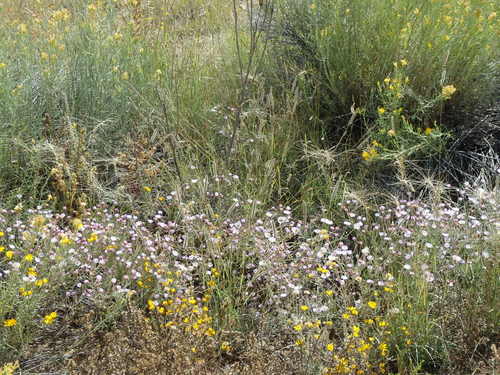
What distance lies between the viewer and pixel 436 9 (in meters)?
4.05

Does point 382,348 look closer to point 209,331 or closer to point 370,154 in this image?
point 209,331

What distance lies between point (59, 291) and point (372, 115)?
2.17 meters

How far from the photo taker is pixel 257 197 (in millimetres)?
3383

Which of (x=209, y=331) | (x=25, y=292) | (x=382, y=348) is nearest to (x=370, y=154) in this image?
(x=382, y=348)

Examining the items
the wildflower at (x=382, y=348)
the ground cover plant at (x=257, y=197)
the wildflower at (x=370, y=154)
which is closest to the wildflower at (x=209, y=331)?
the ground cover plant at (x=257, y=197)

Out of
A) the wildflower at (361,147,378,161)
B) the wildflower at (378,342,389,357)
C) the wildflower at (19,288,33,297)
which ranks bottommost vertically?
the wildflower at (378,342,389,357)

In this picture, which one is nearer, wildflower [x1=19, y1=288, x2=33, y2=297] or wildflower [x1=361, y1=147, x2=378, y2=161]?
wildflower [x1=19, y1=288, x2=33, y2=297]

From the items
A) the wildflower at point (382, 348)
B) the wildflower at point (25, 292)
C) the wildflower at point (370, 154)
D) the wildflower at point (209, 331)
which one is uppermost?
the wildflower at point (370, 154)

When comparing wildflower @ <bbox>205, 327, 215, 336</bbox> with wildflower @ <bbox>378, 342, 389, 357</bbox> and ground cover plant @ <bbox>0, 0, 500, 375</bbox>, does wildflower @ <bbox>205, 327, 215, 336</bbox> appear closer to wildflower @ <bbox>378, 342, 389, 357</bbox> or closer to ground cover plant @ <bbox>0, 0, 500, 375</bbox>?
ground cover plant @ <bbox>0, 0, 500, 375</bbox>

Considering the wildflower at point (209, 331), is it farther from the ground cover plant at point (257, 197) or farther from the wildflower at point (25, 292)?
the wildflower at point (25, 292)

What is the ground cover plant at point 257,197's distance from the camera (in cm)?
244

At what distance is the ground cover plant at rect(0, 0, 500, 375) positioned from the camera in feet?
8.01

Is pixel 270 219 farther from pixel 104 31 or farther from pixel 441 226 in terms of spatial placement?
pixel 104 31

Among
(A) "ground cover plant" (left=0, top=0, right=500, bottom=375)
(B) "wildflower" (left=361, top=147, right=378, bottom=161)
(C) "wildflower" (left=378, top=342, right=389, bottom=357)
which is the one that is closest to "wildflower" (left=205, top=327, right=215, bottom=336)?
(A) "ground cover plant" (left=0, top=0, right=500, bottom=375)
